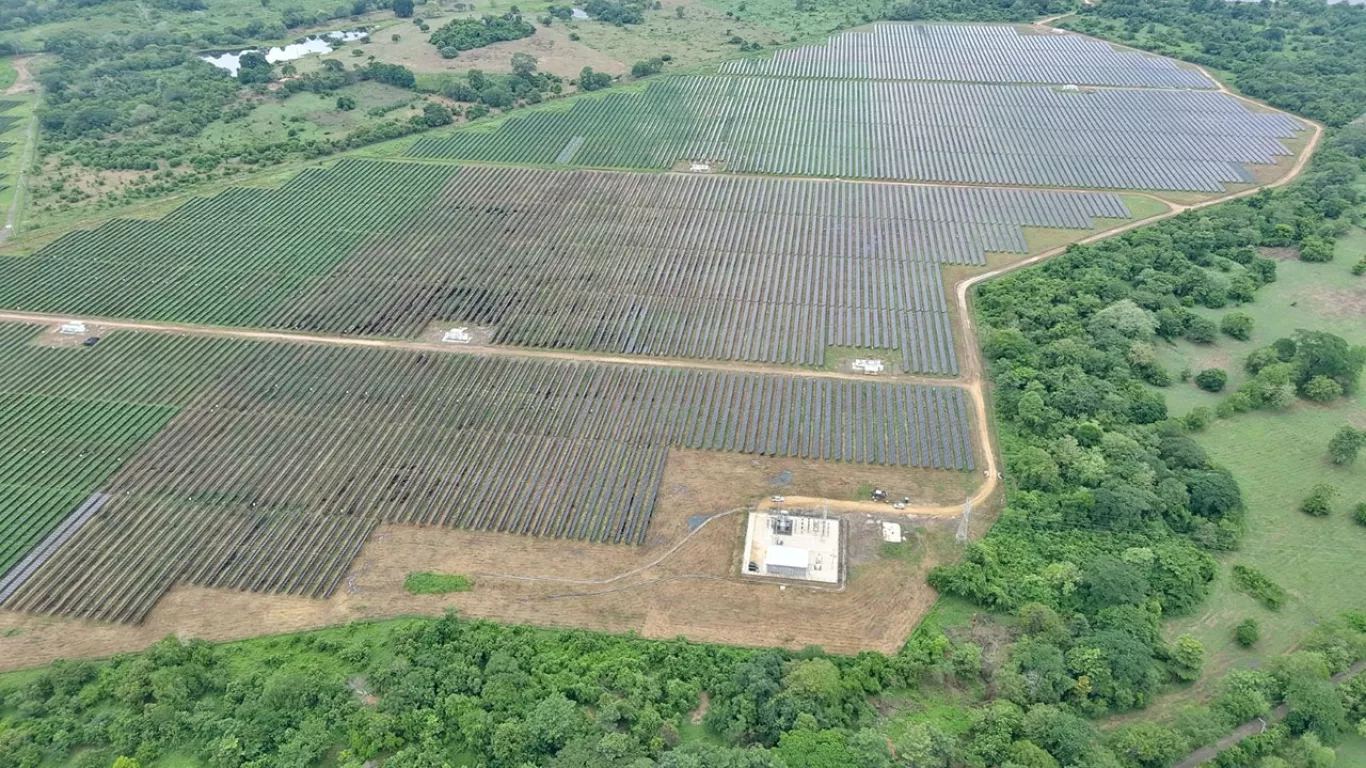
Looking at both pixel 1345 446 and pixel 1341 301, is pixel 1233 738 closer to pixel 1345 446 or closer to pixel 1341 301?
pixel 1345 446

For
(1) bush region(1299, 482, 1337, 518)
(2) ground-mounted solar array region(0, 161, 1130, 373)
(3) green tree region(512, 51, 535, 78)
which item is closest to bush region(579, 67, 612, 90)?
(3) green tree region(512, 51, 535, 78)

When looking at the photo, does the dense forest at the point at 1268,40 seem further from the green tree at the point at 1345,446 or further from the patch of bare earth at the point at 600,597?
the patch of bare earth at the point at 600,597

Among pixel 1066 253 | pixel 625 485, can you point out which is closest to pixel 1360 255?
Answer: pixel 1066 253

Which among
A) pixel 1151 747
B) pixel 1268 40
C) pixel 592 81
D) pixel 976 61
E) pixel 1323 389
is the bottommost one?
pixel 1151 747

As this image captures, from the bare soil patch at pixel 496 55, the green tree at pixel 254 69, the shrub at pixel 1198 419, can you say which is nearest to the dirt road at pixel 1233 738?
the shrub at pixel 1198 419

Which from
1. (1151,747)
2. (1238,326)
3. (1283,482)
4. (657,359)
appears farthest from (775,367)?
(1238,326)

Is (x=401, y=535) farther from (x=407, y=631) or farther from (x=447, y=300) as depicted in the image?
(x=447, y=300)

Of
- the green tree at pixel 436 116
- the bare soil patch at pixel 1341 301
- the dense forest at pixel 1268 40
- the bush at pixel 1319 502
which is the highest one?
the dense forest at pixel 1268 40

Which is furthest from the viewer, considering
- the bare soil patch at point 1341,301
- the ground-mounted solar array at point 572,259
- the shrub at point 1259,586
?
the bare soil patch at point 1341,301
